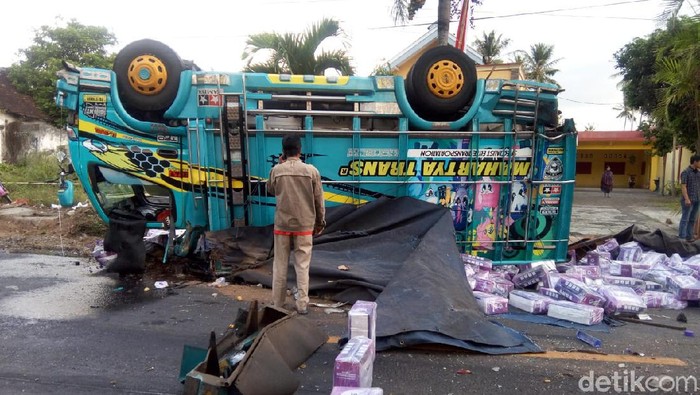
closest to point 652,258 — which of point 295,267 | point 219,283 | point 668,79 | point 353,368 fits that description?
point 668,79

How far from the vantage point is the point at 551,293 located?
529cm

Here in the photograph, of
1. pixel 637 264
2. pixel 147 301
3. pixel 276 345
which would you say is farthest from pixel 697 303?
pixel 147 301

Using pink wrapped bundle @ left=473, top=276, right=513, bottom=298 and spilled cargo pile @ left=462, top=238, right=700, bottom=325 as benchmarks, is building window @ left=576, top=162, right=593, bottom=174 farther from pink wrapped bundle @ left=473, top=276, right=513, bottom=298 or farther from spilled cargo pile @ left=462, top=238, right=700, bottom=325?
pink wrapped bundle @ left=473, top=276, right=513, bottom=298

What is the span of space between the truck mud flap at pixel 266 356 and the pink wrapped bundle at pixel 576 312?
2377 mm

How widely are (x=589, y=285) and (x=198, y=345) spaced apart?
4191 millimetres

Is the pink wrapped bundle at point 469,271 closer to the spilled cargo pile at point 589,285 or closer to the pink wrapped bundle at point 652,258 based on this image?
the spilled cargo pile at point 589,285

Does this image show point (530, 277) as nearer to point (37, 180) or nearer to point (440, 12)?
point (440, 12)

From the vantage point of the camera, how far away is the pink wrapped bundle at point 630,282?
5.63m

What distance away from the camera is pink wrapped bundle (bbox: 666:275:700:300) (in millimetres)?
5461

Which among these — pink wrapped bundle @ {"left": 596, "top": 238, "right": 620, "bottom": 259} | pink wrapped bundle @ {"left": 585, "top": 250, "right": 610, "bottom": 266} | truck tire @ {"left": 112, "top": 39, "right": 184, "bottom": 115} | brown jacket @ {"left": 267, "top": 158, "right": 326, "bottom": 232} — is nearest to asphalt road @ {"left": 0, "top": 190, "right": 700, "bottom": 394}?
brown jacket @ {"left": 267, "top": 158, "right": 326, "bottom": 232}

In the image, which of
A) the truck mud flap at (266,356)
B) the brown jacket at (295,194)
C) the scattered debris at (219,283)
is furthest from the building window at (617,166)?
the truck mud flap at (266,356)

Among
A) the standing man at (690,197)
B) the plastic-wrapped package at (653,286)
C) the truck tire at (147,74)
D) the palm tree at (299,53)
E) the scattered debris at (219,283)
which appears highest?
the palm tree at (299,53)

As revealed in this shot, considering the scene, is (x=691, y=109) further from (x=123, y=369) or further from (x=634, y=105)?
(x=634, y=105)

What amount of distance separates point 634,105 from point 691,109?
16.9m
